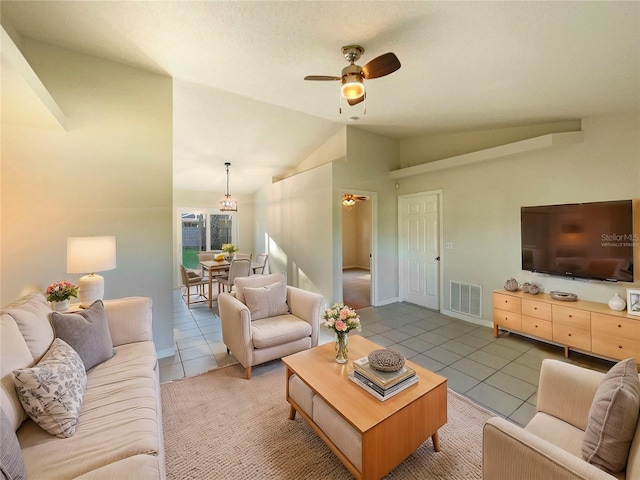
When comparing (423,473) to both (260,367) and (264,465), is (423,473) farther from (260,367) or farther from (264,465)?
(260,367)

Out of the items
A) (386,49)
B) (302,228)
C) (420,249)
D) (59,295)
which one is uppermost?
(386,49)

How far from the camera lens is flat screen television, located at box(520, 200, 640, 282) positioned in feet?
9.16

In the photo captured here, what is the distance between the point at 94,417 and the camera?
1.40 meters

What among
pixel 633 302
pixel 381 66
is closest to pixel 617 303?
pixel 633 302

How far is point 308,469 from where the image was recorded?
1633mm

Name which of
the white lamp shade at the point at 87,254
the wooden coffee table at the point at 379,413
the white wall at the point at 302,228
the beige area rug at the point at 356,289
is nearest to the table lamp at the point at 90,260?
the white lamp shade at the point at 87,254

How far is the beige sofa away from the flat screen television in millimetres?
4096

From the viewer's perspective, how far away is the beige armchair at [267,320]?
262cm

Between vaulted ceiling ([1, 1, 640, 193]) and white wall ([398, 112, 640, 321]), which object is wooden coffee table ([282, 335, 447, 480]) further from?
white wall ([398, 112, 640, 321])

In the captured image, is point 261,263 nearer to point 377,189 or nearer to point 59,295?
point 377,189

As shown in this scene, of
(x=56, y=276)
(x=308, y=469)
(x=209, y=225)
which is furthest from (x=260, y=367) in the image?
(x=209, y=225)

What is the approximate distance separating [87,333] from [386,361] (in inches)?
78.0

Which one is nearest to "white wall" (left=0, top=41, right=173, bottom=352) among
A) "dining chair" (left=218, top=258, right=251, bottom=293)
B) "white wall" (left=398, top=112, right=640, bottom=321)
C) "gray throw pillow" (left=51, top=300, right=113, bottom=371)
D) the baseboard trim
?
"gray throw pillow" (left=51, top=300, right=113, bottom=371)

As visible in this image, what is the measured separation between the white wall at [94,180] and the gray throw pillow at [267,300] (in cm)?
96
